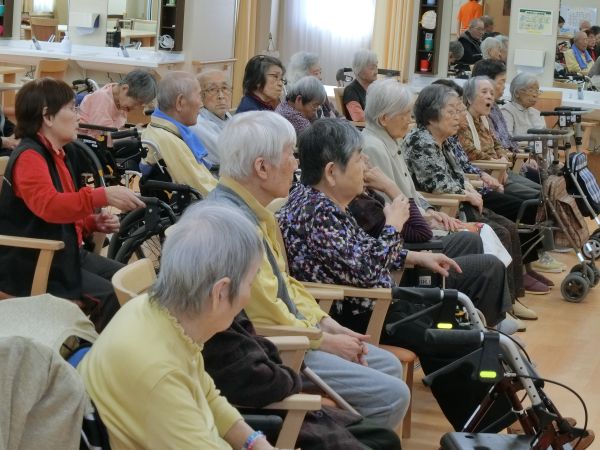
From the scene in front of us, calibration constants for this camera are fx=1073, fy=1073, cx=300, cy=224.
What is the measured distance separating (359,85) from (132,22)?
3737 mm

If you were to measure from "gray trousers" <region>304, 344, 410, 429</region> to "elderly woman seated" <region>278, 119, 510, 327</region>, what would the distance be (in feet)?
1.47

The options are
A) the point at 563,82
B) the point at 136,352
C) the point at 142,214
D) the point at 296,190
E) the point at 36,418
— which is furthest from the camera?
the point at 563,82

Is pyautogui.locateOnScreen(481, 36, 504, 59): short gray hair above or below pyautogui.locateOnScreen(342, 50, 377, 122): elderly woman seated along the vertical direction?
above

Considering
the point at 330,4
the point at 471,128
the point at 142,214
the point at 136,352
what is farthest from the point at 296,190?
the point at 330,4

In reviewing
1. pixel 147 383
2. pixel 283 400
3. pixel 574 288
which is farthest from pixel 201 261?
pixel 574 288

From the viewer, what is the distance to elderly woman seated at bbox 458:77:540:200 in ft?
19.9

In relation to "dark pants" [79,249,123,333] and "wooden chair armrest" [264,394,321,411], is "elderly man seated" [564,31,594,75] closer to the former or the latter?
"dark pants" [79,249,123,333]

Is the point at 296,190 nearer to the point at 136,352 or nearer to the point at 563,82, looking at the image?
the point at 136,352

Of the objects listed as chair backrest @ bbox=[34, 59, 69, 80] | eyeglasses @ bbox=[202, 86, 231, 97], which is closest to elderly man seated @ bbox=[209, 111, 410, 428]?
eyeglasses @ bbox=[202, 86, 231, 97]

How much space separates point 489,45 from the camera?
10.2 m

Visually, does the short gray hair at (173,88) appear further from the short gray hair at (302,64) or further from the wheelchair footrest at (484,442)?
the short gray hair at (302,64)

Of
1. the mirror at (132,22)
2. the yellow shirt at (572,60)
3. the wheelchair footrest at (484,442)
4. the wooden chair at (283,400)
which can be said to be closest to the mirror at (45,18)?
the mirror at (132,22)

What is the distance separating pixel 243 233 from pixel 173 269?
14 cm

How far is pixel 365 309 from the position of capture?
11.3 feet
